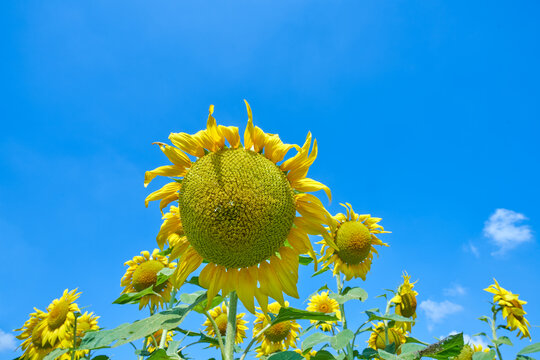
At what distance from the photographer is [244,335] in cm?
916

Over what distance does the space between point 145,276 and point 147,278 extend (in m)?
0.06

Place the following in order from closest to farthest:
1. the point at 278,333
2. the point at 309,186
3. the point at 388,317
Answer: the point at 309,186
the point at 388,317
the point at 278,333

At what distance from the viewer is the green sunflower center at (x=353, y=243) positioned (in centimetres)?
624

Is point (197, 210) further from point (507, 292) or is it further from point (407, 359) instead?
point (507, 292)

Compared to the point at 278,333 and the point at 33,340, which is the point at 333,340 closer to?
the point at 278,333

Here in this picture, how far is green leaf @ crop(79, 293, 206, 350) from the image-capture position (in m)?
2.24

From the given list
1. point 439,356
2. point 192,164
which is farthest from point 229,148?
point 439,356

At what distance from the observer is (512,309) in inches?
242

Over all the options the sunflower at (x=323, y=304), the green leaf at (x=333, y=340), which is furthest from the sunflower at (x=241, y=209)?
the sunflower at (x=323, y=304)

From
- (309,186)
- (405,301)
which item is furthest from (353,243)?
(309,186)

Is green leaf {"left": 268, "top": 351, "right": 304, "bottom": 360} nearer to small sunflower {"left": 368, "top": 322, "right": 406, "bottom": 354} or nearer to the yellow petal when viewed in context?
the yellow petal

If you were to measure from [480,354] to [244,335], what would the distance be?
19.9 feet

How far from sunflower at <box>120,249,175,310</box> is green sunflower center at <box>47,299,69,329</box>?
3.43 ft

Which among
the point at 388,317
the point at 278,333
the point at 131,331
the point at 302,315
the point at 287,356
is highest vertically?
the point at 278,333
